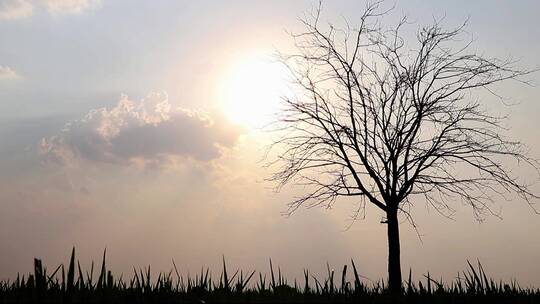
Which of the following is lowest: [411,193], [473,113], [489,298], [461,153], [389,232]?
[489,298]

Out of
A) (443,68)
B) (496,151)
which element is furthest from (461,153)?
(443,68)

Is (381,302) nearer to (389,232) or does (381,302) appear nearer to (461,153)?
(389,232)

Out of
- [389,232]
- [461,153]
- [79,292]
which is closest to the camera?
[79,292]

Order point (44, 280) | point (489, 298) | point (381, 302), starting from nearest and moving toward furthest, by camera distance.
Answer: point (44, 280) → point (381, 302) → point (489, 298)

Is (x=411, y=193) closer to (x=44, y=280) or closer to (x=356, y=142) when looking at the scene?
(x=356, y=142)

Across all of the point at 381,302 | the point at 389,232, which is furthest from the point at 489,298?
the point at 389,232

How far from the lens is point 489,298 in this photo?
15.1ft

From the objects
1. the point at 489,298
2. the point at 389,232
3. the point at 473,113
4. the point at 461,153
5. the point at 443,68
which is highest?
the point at 443,68

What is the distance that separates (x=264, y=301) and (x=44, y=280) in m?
1.41

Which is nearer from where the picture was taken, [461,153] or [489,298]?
[489,298]

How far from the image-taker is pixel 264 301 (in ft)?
12.0

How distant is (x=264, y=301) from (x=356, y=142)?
11.0 m

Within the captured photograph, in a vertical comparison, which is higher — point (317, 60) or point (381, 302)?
point (317, 60)

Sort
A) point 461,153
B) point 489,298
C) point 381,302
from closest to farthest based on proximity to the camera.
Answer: point 381,302
point 489,298
point 461,153
